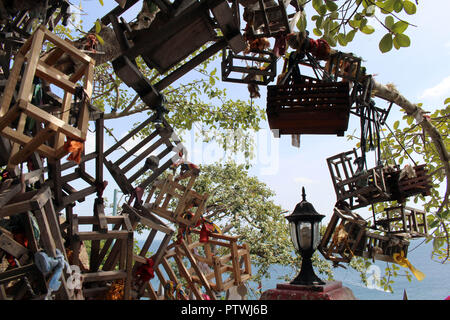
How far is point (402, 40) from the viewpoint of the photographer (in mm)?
2389

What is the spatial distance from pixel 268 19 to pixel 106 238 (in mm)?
2438

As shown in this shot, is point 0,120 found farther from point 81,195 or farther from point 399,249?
point 399,249

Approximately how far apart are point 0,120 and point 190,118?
660cm

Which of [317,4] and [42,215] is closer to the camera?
[42,215]

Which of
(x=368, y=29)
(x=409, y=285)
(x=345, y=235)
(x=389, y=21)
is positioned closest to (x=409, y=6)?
(x=389, y=21)

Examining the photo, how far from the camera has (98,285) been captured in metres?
3.75

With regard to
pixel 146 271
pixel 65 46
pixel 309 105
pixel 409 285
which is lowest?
pixel 409 285

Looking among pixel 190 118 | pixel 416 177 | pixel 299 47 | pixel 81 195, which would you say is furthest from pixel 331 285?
pixel 190 118

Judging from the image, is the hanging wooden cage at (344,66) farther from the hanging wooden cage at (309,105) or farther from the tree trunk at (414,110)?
the tree trunk at (414,110)

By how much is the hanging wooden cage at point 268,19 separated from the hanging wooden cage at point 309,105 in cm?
51

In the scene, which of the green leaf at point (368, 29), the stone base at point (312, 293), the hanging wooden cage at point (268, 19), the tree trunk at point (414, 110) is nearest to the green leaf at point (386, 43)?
the green leaf at point (368, 29)

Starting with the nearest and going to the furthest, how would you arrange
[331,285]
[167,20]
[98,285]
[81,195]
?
[331,285], [167,20], [81,195], [98,285]

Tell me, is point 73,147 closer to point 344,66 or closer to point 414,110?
point 344,66

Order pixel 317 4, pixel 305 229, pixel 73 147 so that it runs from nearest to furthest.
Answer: pixel 73 147 → pixel 317 4 → pixel 305 229
